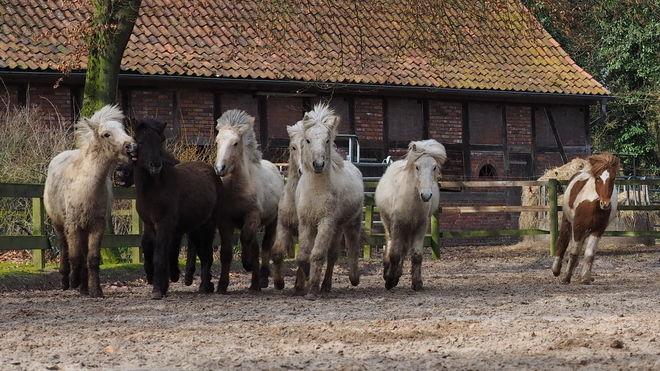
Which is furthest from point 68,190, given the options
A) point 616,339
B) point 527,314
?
point 616,339

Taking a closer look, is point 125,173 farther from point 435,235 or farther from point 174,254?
point 435,235

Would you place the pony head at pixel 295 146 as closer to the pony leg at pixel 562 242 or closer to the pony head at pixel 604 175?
the pony head at pixel 604 175

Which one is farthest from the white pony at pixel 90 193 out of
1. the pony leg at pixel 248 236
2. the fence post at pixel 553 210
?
the fence post at pixel 553 210

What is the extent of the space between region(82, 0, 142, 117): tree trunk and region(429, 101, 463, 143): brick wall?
44.5 feet

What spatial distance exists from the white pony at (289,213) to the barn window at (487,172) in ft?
55.2

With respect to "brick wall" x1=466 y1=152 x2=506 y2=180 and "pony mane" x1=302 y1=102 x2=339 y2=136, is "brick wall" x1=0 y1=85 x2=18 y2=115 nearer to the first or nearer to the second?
"brick wall" x1=466 y1=152 x2=506 y2=180

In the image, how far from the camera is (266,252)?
11.9 meters

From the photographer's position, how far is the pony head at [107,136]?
10.4 meters

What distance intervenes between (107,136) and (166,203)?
99 centimetres

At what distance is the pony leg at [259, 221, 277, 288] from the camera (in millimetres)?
11567

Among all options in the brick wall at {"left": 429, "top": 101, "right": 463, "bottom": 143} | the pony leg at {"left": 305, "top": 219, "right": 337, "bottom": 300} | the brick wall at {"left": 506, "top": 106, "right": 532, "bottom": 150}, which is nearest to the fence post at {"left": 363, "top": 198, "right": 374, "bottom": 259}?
the pony leg at {"left": 305, "top": 219, "right": 337, "bottom": 300}

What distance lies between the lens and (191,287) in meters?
12.2

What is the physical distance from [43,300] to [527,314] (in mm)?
4937

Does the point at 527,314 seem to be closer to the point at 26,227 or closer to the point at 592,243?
the point at 592,243
